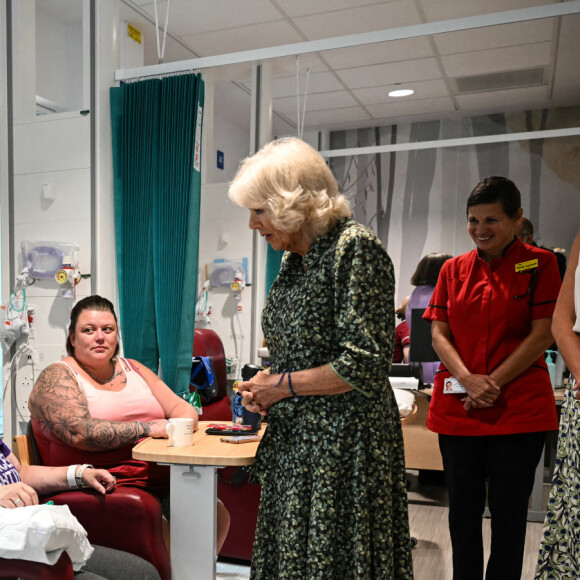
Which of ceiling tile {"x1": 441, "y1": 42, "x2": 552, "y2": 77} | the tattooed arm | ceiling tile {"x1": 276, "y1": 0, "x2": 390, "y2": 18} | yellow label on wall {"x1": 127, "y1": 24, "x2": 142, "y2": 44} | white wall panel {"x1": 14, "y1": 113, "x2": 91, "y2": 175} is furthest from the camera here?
ceiling tile {"x1": 441, "y1": 42, "x2": 552, "y2": 77}

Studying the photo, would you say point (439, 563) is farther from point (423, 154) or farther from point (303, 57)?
point (423, 154)

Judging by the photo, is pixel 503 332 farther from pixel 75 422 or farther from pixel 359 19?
pixel 359 19

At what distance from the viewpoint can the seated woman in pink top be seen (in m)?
2.12

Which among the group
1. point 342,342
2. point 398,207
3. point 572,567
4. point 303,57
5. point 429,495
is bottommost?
point 429,495

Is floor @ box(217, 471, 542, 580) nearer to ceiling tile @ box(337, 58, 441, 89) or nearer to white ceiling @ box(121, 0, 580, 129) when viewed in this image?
white ceiling @ box(121, 0, 580, 129)

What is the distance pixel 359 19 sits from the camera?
15.1ft

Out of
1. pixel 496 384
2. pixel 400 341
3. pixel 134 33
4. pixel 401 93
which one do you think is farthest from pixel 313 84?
pixel 496 384

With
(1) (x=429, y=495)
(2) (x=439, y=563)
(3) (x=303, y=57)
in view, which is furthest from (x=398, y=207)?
(2) (x=439, y=563)

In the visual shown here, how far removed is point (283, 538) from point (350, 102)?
566 cm

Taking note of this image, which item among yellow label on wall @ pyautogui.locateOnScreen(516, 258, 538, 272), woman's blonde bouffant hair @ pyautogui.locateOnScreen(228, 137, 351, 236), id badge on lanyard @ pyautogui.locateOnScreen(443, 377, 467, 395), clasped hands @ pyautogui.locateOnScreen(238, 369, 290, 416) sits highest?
woman's blonde bouffant hair @ pyautogui.locateOnScreen(228, 137, 351, 236)

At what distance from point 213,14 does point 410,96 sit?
2.47 meters

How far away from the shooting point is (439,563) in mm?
2832

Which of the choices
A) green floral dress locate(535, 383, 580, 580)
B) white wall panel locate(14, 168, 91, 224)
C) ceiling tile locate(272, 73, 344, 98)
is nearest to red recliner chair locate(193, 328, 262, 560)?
green floral dress locate(535, 383, 580, 580)

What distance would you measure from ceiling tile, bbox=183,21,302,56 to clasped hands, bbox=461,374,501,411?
368cm
